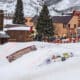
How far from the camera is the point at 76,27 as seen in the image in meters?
44.6

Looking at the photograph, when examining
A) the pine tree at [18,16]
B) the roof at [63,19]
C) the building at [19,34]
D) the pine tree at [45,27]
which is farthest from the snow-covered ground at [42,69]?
the pine tree at [18,16]

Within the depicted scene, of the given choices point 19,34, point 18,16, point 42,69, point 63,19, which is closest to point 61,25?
point 63,19

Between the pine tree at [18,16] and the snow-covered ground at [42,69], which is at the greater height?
the pine tree at [18,16]

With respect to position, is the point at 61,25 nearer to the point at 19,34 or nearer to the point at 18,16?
the point at 18,16

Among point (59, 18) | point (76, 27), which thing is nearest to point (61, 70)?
point (76, 27)

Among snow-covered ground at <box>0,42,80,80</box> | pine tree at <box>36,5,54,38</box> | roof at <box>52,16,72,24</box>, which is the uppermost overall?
roof at <box>52,16,72,24</box>

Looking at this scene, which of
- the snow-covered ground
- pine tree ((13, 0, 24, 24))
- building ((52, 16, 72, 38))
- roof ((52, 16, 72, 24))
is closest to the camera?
the snow-covered ground

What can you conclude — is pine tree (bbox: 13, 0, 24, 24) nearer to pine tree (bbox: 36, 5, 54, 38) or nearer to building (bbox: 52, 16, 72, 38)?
building (bbox: 52, 16, 72, 38)

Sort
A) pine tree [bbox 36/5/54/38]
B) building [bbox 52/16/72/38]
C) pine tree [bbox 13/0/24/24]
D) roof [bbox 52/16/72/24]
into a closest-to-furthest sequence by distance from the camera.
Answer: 1. pine tree [bbox 36/5/54/38]
2. roof [bbox 52/16/72/24]
3. building [bbox 52/16/72/38]
4. pine tree [bbox 13/0/24/24]

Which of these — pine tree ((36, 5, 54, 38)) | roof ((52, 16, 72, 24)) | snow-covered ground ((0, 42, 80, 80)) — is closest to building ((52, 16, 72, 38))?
roof ((52, 16, 72, 24))

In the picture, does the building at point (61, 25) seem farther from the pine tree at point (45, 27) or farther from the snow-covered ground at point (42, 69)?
the snow-covered ground at point (42, 69)

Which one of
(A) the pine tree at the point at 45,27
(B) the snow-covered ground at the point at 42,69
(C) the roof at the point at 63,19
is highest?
(C) the roof at the point at 63,19

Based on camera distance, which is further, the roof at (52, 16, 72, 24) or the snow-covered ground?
the roof at (52, 16, 72, 24)

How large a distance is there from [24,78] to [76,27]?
3761 centimetres
